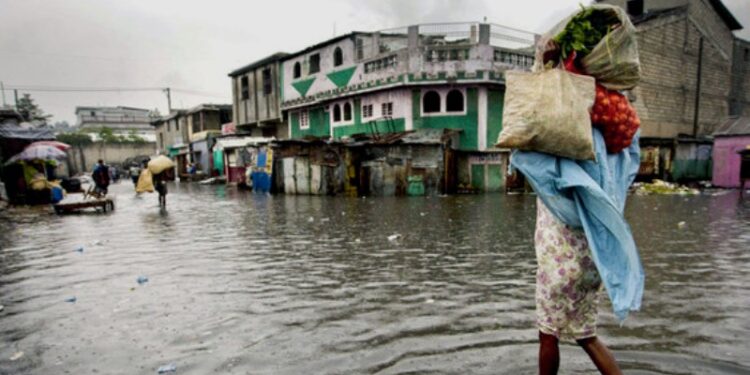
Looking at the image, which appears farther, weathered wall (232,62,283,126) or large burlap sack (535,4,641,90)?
weathered wall (232,62,283,126)

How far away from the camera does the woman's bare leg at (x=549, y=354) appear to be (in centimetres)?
246

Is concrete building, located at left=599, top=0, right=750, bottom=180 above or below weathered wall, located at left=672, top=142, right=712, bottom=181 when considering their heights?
above

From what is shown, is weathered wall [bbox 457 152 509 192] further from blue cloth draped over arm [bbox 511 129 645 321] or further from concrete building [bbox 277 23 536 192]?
blue cloth draped over arm [bbox 511 129 645 321]

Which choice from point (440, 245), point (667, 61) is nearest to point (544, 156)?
point (440, 245)

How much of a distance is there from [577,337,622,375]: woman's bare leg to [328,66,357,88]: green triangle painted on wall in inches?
949

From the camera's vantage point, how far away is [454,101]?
22656 mm

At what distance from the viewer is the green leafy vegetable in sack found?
2406mm

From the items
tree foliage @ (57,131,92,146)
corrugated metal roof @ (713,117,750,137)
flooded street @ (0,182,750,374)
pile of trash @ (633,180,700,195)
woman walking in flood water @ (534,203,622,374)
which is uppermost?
tree foliage @ (57,131,92,146)

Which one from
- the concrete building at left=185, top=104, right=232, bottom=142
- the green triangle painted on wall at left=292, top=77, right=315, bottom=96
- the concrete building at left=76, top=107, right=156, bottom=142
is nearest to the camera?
the green triangle painted on wall at left=292, top=77, right=315, bottom=96

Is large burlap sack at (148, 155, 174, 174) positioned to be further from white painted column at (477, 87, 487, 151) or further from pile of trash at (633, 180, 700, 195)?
pile of trash at (633, 180, 700, 195)

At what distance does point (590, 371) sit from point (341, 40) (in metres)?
25.5

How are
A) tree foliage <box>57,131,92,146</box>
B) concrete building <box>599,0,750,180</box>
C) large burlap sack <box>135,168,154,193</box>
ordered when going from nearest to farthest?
large burlap sack <box>135,168,154,193</box>
concrete building <box>599,0,750,180</box>
tree foliage <box>57,131,92,146</box>

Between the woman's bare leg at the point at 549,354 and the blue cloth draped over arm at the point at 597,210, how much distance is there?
→ 0.41m

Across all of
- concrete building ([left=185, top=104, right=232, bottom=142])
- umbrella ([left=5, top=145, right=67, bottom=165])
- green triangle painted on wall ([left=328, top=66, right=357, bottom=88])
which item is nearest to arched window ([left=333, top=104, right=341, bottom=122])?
green triangle painted on wall ([left=328, top=66, right=357, bottom=88])
